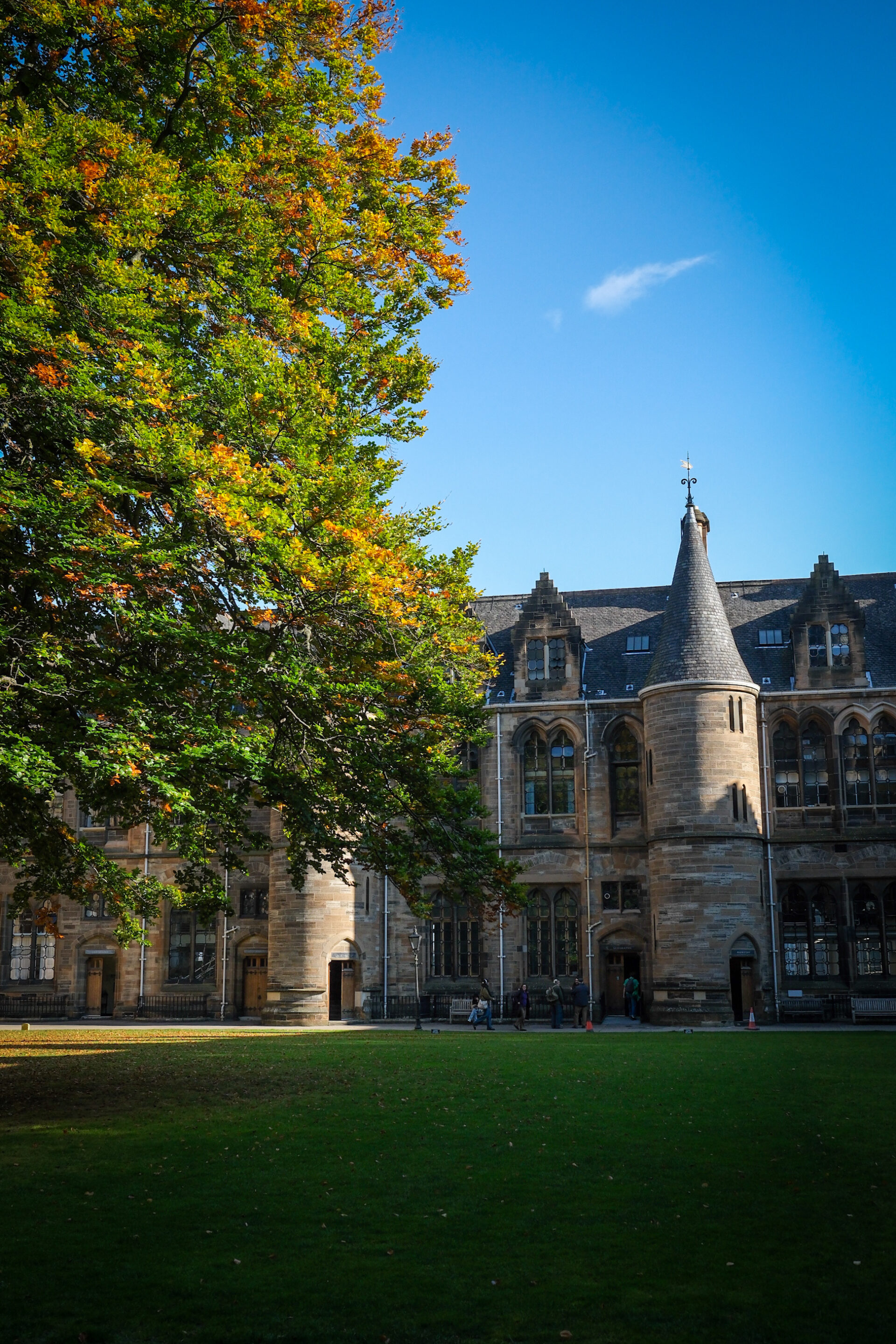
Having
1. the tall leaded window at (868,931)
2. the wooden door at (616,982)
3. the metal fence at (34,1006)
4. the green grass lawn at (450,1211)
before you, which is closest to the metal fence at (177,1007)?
the metal fence at (34,1006)

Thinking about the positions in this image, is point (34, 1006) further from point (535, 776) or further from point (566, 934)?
point (535, 776)

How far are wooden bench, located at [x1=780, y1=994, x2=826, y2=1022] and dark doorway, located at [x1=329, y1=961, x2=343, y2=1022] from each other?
1373cm

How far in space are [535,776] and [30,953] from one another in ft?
Answer: 63.9

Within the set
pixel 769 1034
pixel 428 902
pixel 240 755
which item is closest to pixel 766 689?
pixel 769 1034

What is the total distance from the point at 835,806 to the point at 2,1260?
33.6m

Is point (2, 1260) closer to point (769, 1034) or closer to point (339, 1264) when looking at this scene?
point (339, 1264)

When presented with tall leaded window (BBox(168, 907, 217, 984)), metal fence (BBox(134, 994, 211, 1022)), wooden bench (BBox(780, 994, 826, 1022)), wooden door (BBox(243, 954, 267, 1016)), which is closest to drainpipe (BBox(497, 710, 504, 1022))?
wooden door (BBox(243, 954, 267, 1016))

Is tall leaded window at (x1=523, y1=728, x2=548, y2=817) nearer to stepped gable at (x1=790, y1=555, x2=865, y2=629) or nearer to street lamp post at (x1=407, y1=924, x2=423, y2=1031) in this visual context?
street lamp post at (x1=407, y1=924, x2=423, y2=1031)

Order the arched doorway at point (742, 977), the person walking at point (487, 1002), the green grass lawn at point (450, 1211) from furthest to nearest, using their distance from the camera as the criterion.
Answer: the arched doorway at point (742, 977) < the person walking at point (487, 1002) < the green grass lawn at point (450, 1211)

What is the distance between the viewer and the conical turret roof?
36.8m

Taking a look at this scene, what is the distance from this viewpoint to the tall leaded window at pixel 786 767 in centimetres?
3831

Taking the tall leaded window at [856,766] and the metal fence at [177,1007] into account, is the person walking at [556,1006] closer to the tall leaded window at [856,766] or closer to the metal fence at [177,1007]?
the tall leaded window at [856,766]

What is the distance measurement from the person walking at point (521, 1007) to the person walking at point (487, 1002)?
2.53 feet

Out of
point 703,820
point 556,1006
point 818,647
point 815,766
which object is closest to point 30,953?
point 556,1006
